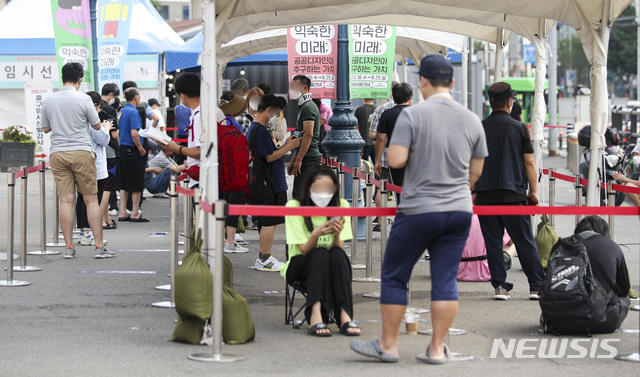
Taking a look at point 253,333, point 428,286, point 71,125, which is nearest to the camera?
point 253,333

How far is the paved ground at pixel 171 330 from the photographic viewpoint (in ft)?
16.2

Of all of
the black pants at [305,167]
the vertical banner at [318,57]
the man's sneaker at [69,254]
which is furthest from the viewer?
the vertical banner at [318,57]

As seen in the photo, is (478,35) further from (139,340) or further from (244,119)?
(139,340)

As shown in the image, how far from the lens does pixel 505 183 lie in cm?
A: 691

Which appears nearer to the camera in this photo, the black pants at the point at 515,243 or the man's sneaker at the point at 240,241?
the black pants at the point at 515,243

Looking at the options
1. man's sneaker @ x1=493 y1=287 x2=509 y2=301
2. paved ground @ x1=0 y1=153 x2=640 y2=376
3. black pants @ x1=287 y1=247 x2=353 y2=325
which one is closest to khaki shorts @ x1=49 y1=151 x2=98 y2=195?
paved ground @ x1=0 y1=153 x2=640 y2=376

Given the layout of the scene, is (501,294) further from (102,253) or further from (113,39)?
(113,39)

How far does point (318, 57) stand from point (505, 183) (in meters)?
5.05

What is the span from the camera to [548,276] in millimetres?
5770

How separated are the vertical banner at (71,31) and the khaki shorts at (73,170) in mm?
3421

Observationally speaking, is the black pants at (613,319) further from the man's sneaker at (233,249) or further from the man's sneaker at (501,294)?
the man's sneaker at (233,249)

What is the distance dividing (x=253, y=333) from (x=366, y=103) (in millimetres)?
9335

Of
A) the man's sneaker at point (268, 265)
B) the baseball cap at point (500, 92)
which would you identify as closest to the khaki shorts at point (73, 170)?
the man's sneaker at point (268, 265)

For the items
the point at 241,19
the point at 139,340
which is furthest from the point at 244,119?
the point at 139,340
